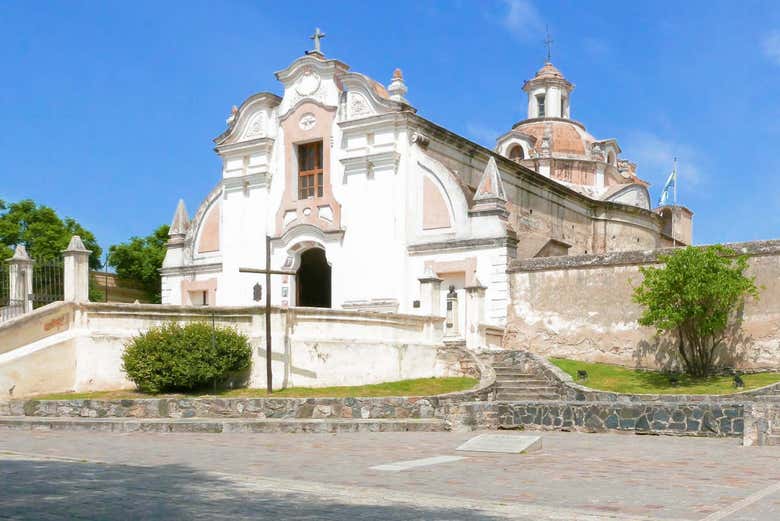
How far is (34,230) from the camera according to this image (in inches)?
1768

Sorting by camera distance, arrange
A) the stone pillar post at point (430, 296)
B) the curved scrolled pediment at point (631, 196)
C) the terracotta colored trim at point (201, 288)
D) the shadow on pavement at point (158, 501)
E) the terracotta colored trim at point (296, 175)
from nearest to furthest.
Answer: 1. the shadow on pavement at point (158, 501)
2. the stone pillar post at point (430, 296)
3. the terracotta colored trim at point (296, 175)
4. the terracotta colored trim at point (201, 288)
5. the curved scrolled pediment at point (631, 196)

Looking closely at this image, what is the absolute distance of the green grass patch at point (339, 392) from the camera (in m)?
18.7

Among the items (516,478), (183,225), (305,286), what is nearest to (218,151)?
(183,225)

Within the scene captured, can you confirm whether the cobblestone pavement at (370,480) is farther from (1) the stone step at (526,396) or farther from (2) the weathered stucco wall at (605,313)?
(2) the weathered stucco wall at (605,313)

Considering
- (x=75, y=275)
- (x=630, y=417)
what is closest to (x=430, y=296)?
(x=75, y=275)

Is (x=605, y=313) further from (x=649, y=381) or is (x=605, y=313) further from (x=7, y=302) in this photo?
(x=7, y=302)

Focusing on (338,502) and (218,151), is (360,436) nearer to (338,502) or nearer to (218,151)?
(338,502)

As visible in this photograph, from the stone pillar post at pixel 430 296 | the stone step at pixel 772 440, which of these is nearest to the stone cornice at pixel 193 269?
the stone pillar post at pixel 430 296

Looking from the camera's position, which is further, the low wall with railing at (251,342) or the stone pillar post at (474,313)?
the stone pillar post at (474,313)

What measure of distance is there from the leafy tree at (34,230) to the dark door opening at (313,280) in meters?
17.0

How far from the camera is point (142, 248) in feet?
161

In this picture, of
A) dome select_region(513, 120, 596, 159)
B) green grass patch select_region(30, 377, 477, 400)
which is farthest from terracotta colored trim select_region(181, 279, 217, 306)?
Answer: dome select_region(513, 120, 596, 159)

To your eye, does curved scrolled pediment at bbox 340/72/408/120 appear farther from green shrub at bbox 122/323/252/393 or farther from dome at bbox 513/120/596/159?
dome at bbox 513/120/596/159

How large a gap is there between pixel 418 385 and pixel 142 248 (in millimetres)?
30764
